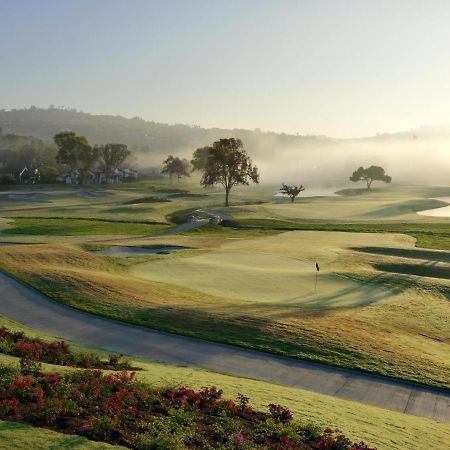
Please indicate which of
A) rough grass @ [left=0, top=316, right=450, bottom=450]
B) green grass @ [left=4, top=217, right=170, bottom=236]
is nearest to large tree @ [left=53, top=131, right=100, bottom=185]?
green grass @ [left=4, top=217, right=170, bottom=236]

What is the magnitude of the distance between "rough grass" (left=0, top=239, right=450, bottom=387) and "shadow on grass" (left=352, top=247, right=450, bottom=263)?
13.4 meters

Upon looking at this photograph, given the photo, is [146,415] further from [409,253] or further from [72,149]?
[72,149]

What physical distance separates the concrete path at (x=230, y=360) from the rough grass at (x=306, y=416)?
1.30 metres

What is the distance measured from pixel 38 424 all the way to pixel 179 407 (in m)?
A: 4.00

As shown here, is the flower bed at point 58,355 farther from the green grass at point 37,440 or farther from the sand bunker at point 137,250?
the sand bunker at point 137,250

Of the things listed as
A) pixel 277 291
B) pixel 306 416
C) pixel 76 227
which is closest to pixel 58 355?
pixel 306 416

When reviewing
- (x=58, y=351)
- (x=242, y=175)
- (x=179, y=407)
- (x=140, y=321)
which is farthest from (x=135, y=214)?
(x=179, y=407)

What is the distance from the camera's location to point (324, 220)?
92500mm

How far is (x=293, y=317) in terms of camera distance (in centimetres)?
2850

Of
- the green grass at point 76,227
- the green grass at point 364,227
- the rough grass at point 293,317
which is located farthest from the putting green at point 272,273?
the green grass at point 76,227

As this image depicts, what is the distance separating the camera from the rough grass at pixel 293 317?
23.8 meters

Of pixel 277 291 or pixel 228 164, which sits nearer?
pixel 277 291

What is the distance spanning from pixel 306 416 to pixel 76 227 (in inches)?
2522

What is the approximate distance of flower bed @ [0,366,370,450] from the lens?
13039 millimetres
